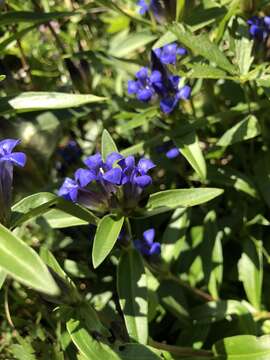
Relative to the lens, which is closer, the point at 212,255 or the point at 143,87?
the point at 143,87

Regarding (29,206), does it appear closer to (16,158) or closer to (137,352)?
(16,158)

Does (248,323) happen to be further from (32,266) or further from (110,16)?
(110,16)

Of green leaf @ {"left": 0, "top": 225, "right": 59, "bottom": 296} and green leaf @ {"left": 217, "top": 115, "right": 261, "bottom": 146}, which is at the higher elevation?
green leaf @ {"left": 0, "top": 225, "right": 59, "bottom": 296}

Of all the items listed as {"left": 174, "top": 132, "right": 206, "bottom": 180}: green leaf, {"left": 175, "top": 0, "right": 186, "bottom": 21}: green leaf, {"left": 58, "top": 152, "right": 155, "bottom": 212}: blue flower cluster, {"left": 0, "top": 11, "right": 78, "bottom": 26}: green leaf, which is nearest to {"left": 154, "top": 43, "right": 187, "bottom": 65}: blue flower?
{"left": 175, "top": 0, "right": 186, "bottom": 21}: green leaf

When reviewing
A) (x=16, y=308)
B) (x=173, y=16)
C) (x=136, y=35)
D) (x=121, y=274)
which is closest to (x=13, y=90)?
(x=136, y=35)

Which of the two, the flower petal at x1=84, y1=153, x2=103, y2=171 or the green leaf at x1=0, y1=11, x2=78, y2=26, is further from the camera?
the green leaf at x1=0, y1=11, x2=78, y2=26

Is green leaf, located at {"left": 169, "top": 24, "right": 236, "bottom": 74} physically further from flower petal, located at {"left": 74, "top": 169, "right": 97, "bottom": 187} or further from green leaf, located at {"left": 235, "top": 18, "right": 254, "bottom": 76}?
flower petal, located at {"left": 74, "top": 169, "right": 97, "bottom": 187}

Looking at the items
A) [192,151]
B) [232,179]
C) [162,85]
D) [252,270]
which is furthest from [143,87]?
[252,270]

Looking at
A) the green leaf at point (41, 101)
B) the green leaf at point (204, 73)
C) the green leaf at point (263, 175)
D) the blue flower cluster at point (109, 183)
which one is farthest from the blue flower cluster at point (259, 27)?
the blue flower cluster at point (109, 183)
